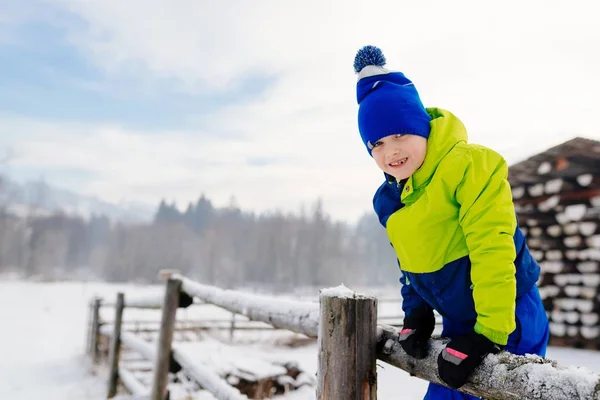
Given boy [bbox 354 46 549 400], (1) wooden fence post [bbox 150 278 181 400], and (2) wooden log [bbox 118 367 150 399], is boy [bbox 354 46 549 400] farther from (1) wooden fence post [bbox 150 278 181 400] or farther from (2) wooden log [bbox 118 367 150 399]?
(2) wooden log [bbox 118 367 150 399]

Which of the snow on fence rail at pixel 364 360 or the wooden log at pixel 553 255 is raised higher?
the wooden log at pixel 553 255

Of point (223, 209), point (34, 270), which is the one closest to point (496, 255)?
point (34, 270)

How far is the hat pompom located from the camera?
5.92 feet

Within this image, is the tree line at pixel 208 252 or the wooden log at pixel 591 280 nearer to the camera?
the wooden log at pixel 591 280

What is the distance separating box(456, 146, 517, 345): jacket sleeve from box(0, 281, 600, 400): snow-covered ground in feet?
2.02

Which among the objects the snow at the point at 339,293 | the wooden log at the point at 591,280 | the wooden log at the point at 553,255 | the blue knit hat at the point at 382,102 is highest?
the blue knit hat at the point at 382,102

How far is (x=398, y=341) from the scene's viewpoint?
61.5 inches

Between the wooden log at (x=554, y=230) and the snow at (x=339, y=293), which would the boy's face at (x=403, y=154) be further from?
the wooden log at (x=554, y=230)

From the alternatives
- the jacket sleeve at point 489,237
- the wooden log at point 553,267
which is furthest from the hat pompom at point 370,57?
the wooden log at point 553,267

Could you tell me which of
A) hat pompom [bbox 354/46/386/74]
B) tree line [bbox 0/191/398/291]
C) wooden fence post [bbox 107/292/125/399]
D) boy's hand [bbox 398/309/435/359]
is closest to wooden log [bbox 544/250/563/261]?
boy's hand [bbox 398/309/435/359]

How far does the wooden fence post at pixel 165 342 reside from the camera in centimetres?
361

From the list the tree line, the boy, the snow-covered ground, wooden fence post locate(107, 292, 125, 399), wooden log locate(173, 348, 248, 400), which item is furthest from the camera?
the tree line

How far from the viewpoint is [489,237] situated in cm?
133

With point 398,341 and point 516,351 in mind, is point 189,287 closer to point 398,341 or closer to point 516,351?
point 398,341
